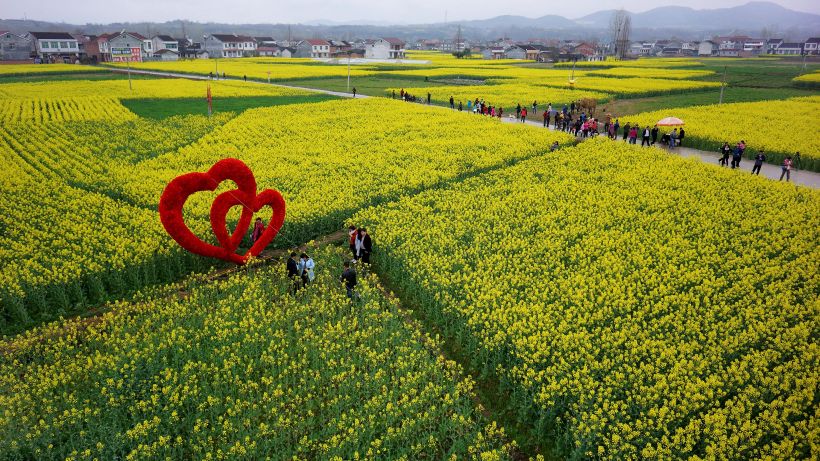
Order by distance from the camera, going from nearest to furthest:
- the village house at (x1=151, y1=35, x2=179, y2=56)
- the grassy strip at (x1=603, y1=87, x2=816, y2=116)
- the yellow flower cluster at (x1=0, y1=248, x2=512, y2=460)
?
the yellow flower cluster at (x1=0, y1=248, x2=512, y2=460) → the grassy strip at (x1=603, y1=87, x2=816, y2=116) → the village house at (x1=151, y1=35, x2=179, y2=56)

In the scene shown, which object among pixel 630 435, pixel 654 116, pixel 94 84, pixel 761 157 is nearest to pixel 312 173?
pixel 630 435

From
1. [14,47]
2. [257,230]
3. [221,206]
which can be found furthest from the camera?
[14,47]

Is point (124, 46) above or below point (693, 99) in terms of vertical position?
above

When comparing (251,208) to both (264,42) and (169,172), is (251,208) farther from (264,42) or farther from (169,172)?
(264,42)

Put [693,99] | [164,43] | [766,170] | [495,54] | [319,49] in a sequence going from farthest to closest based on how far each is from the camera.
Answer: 1. [495,54]
2. [319,49]
3. [164,43]
4. [693,99]
5. [766,170]

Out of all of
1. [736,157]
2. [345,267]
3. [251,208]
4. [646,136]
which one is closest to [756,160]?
[736,157]

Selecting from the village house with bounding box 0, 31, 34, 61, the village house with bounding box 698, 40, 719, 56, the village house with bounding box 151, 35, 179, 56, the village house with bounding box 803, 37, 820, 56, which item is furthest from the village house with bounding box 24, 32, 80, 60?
the village house with bounding box 803, 37, 820, 56

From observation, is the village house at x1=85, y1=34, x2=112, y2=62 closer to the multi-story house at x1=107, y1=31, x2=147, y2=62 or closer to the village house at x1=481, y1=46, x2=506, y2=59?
the multi-story house at x1=107, y1=31, x2=147, y2=62
